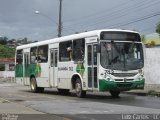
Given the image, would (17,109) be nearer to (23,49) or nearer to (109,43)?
(109,43)

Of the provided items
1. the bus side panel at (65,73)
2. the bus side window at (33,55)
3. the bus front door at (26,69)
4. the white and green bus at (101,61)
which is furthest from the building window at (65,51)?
the bus front door at (26,69)

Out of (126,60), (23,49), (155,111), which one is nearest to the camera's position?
(155,111)

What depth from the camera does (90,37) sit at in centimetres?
2334

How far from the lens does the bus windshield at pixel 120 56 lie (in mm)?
22406

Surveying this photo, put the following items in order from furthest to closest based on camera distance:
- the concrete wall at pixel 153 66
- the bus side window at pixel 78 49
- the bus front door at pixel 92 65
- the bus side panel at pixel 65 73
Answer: the concrete wall at pixel 153 66 → the bus side panel at pixel 65 73 → the bus side window at pixel 78 49 → the bus front door at pixel 92 65

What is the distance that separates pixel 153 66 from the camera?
1315 inches

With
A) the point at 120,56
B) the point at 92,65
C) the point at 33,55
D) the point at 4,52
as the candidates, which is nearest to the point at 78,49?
the point at 92,65

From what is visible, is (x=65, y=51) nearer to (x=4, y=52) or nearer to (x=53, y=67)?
(x=53, y=67)

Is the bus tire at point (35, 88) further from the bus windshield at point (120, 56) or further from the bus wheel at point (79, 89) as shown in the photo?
the bus windshield at point (120, 56)

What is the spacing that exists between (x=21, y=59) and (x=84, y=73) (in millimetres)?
10556

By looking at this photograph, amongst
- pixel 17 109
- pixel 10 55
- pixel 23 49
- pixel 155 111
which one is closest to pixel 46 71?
pixel 23 49

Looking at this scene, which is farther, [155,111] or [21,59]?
[21,59]

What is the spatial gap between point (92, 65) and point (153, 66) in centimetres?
1130

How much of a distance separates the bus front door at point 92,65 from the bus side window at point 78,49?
2.09ft
